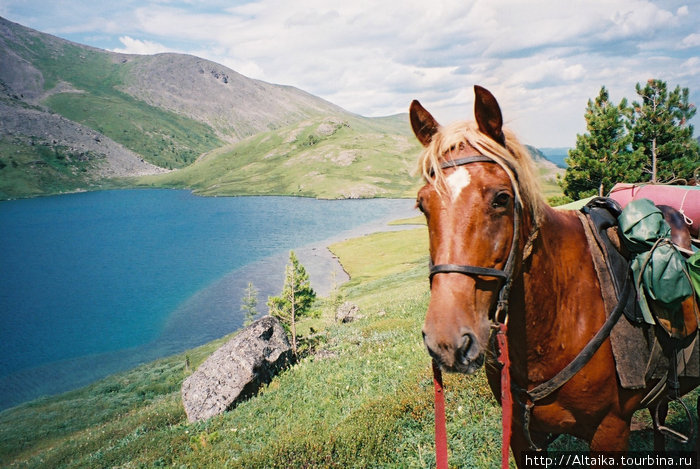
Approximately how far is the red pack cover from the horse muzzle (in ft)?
11.8

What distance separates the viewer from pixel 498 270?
2.61 m

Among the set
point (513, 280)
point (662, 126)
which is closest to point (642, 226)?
point (513, 280)

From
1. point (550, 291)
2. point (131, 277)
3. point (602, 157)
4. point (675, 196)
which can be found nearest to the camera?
point (550, 291)

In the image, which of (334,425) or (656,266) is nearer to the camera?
(656,266)

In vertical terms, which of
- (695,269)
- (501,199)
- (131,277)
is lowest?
(131,277)

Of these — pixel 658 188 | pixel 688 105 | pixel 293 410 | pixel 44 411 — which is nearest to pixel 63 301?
pixel 44 411

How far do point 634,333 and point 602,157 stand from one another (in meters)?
30.6

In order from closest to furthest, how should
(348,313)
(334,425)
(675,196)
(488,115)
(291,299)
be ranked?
(488,115) → (675,196) → (334,425) → (291,299) → (348,313)

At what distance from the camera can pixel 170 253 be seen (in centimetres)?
9788

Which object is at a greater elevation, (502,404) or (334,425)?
(502,404)

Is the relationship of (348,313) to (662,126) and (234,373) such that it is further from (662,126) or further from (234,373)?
(662,126)

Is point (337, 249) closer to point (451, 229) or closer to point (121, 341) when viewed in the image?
point (121, 341)

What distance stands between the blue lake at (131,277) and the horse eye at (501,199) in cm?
A: 5198

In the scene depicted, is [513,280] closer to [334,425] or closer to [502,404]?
[502,404]
